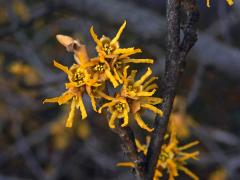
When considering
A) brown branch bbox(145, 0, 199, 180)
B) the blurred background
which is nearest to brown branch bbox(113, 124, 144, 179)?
brown branch bbox(145, 0, 199, 180)

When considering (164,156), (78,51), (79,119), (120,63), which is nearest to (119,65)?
(120,63)

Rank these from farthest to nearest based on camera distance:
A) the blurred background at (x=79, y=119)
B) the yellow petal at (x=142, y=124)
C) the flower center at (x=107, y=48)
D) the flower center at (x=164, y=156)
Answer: the blurred background at (x=79, y=119) < the flower center at (x=164, y=156) < the flower center at (x=107, y=48) < the yellow petal at (x=142, y=124)

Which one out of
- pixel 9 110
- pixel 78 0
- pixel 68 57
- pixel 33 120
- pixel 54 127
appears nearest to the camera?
pixel 78 0

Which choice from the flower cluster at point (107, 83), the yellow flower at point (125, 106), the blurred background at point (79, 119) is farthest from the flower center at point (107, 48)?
the blurred background at point (79, 119)

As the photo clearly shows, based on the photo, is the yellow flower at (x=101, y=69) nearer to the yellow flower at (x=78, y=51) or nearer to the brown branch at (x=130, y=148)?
the yellow flower at (x=78, y=51)

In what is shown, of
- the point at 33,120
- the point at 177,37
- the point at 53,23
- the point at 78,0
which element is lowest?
the point at 33,120

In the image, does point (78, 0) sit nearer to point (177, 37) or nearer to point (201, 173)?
point (201, 173)

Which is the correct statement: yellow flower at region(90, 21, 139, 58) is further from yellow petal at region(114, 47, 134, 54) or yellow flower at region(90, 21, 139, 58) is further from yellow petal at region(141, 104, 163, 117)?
yellow petal at region(141, 104, 163, 117)

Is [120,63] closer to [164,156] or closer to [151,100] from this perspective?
[151,100]

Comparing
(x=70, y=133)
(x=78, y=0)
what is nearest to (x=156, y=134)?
(x=78, y=0)
